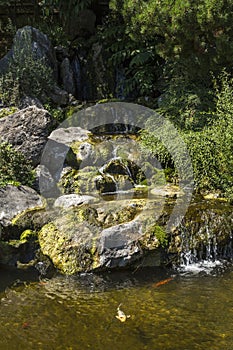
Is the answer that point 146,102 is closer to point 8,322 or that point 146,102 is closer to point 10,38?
point 10,38

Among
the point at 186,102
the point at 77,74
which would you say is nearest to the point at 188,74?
the point at 186,102

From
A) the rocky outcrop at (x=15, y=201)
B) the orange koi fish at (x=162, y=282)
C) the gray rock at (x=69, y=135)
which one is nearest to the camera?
the orange koi fish at (x=162, y=282)

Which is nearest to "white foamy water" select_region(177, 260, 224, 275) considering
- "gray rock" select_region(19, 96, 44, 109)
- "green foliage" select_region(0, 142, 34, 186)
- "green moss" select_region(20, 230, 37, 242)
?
"green moss" select_region(20, 230, 37, 242)

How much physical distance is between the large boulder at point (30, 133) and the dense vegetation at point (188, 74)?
2080mm

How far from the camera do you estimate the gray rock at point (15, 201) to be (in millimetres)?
6901

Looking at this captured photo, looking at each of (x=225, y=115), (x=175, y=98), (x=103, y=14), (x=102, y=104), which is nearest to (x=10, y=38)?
(x=103, y=14)

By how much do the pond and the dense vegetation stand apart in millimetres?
2746

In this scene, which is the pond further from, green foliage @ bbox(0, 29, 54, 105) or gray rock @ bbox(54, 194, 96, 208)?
green foliage @ bbox(0, 29, 54, 105)

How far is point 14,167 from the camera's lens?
846cm

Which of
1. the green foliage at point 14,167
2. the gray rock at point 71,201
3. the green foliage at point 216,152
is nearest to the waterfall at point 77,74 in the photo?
the green foliage at point 14,167

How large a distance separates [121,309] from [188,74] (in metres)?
7.12

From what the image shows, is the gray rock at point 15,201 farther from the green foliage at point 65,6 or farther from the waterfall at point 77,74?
the green foliage at point 65,6

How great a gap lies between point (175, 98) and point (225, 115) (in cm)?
269

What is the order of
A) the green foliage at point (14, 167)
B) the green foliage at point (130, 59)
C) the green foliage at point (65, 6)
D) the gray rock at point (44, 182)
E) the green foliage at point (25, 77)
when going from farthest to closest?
the green foliage at point (65, 6) → the green foliage at point (130, 59) → the green foliage at point (25, 77) → the gray rock at point (44, 182) → the green foliage at point (14, 167)
